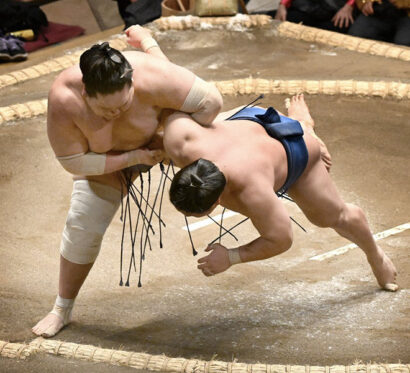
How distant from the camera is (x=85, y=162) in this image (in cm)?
235

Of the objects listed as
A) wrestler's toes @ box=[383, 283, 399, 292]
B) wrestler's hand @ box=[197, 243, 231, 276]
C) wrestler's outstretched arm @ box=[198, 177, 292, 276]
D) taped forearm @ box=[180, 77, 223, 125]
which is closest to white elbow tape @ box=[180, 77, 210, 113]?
taped forearm @ box=[180, 77, 223, 125]

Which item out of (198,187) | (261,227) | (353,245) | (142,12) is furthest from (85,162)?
(142,12)

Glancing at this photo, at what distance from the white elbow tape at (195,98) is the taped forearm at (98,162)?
0.80 feet

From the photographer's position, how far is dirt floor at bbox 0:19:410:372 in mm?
2430

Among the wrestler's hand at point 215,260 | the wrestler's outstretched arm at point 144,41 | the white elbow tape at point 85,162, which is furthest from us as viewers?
the wrestler's outstretched arm at point 144,41

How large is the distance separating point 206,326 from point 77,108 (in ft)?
2.85

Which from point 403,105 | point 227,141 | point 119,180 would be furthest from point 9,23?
point 227,141

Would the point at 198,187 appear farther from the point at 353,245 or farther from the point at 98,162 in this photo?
the point at 353,245

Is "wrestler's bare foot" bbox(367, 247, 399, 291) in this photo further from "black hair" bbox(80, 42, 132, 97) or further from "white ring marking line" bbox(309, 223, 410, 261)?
"black hair" bbox(80, 42, 132, 97)

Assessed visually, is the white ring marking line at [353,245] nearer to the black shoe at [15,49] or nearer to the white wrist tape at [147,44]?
the white wrist tape at [147,44]

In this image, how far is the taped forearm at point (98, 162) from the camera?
92.3 inches

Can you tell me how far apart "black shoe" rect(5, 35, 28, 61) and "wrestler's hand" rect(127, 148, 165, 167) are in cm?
320

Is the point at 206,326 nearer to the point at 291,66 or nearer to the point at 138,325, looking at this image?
the point at 138,325

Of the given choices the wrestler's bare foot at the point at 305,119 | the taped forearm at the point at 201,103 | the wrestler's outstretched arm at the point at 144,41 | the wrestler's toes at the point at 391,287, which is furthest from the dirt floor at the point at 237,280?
the wrestler's outstretched arm at the point at 144,41
